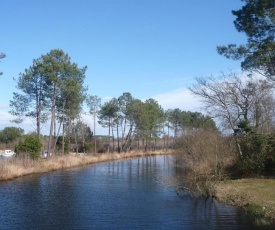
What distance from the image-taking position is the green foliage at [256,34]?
17.0 metres

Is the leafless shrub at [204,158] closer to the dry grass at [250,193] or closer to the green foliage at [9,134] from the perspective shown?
the dry grass at [250,193]

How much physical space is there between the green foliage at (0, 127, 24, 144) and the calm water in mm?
60026

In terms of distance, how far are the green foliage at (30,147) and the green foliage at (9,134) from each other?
4947 centimetres

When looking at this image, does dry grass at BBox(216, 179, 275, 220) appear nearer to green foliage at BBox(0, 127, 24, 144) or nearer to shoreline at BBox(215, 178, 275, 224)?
Result: shoreline at BBox(215, 178, 275, 224)

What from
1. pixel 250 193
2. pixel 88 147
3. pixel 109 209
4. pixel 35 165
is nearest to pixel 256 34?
pixel 250 193

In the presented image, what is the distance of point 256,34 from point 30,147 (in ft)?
76.9

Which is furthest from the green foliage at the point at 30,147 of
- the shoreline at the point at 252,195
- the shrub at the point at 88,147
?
the shrub at the point at 88,147

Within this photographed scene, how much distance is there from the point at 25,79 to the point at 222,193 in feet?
97.1

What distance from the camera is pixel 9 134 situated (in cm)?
8094

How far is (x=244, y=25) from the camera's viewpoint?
58.2 ft

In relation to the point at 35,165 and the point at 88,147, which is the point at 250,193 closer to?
the point at 35,165

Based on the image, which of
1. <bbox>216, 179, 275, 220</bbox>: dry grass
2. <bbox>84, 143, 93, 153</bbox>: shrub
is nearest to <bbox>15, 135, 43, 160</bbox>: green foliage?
<bbox>216, 179, 275, 220</bbox>: dry grass

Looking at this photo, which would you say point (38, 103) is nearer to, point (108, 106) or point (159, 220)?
point (108, 106)

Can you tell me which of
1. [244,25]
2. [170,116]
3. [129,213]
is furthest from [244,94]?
[170,116]
